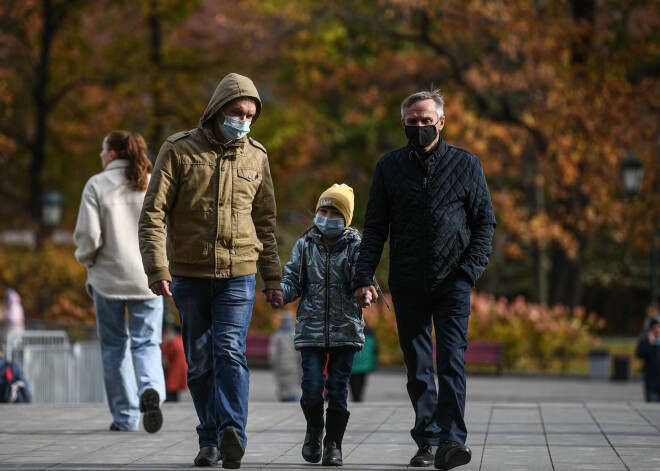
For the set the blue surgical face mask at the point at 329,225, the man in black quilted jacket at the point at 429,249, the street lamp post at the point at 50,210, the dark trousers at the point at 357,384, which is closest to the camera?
the man in black quilted jacket at the point at 429,249

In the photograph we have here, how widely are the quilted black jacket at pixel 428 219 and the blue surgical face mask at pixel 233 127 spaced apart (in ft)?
2.43

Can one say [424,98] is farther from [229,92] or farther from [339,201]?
[229,92]

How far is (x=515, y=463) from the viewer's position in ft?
20.0

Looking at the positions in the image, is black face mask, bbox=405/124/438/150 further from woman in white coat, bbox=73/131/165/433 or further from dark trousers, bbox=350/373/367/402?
dark trousers, bbox=350/373/367/402

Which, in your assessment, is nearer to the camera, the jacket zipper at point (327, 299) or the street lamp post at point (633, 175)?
the jacket zipper at point (327, 299)

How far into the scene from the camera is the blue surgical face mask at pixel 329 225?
20.7ft

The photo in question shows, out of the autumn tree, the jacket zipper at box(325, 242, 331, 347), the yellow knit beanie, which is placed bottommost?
the jacket zipper at box(325, 242, 331, 347)

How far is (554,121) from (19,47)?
648 inches

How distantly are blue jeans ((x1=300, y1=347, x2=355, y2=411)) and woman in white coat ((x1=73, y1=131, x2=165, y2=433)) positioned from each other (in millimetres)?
1714

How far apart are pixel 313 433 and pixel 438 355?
801 mm

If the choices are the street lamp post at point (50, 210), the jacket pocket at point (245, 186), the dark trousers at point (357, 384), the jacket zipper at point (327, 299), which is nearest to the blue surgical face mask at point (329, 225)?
the jacket zipper at point (327, 299)

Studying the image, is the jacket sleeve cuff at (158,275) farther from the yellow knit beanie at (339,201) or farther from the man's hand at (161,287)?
the yellow knit beanie at (339,201)

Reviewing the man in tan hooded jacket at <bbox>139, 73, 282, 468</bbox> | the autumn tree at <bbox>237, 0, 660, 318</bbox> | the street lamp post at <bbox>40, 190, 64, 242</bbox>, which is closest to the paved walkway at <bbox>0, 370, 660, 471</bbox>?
the man in tan hooded jacket at <bbox>139, 73, 282, 468</bbox>

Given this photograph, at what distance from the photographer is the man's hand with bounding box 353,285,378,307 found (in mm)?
5965
